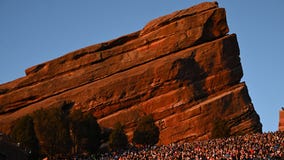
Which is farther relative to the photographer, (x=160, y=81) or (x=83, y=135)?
(x=160, y=81)

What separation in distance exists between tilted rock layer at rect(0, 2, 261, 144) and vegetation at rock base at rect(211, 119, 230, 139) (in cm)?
596

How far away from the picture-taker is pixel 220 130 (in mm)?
80688

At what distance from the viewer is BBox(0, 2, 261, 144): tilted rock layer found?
89.6 metres

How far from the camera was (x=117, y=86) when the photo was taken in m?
91.3

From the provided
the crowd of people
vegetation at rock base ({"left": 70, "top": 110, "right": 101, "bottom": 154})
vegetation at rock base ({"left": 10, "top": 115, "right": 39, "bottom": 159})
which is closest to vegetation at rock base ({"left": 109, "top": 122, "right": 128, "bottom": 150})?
vegetation at rock base ({"left": 70, "top": 110, "right": 101, "bottom": 154})

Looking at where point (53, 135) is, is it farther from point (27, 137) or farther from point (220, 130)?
point (220, 130)

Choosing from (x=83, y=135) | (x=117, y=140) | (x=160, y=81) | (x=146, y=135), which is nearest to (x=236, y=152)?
(x=117, y=140)

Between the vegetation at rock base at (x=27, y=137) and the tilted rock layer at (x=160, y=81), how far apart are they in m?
12.7

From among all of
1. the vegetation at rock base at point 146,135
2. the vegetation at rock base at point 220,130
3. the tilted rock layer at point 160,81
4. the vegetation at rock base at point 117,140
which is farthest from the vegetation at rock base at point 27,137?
the vegetation at rock base at point 220,130

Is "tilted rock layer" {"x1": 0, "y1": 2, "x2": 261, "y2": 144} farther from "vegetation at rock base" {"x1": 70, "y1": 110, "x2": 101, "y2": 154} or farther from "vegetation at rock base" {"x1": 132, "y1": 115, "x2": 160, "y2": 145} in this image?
"vegetation at rock base" {"x1": 70, "y1": 110, "x2": 101, "y2": 154}

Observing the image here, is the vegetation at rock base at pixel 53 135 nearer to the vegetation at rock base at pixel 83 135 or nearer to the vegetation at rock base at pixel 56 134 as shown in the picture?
the vegetation at rock base at pixel 56 134

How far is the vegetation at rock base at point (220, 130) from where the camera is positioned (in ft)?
261

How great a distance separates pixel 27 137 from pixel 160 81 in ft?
76.9

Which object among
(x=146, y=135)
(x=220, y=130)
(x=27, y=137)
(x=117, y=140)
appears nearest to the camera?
(x=27, y=137)
